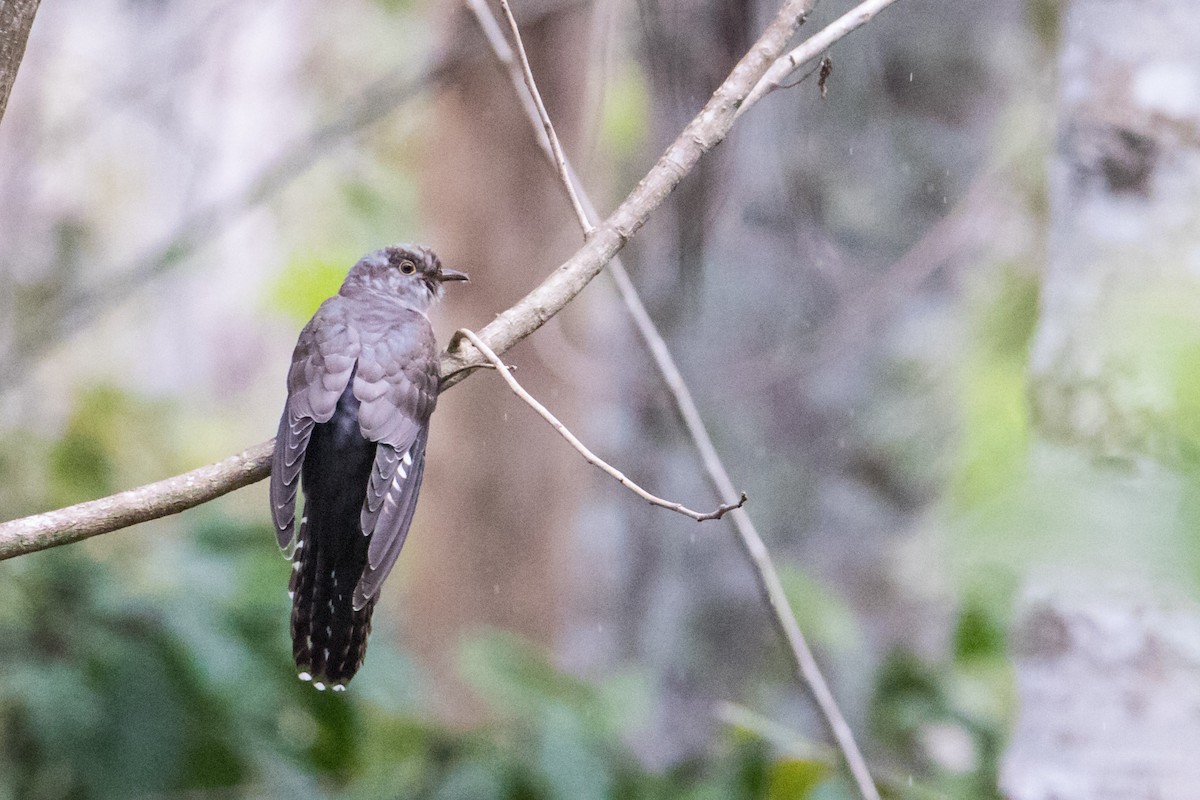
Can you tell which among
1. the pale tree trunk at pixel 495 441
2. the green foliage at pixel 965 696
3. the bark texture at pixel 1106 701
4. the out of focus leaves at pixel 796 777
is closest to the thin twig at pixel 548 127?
the bark texture at pixel 1106 701

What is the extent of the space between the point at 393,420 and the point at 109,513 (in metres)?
0.46

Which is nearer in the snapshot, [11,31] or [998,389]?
[11,31]

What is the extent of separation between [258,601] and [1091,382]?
2.35m

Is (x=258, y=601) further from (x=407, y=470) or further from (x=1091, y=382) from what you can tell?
(x=1091, y=382)

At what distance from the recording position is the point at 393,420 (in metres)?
2.01

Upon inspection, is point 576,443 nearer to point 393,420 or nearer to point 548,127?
point 393,420

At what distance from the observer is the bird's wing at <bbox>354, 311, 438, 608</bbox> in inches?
74.6

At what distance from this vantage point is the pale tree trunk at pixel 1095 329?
266 centimetres

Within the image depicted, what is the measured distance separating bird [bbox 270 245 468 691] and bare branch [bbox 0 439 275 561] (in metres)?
0.11

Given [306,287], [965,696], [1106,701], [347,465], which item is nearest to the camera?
[347,465]

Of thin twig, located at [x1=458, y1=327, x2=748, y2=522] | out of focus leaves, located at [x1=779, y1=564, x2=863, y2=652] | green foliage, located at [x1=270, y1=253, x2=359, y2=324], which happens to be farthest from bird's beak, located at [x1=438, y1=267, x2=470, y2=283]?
green foliage, located at [x1=270, y1=253, x2=359, y2=324]

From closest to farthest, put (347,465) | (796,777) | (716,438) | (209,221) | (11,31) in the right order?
1. (11,31)
2. (347,465)
3. (796,777)
4. (209,221)
5. (716,438)

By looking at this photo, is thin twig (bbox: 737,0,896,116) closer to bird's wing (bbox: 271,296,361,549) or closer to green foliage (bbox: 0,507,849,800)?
bird's wing (bbox: 271,296,361,549)

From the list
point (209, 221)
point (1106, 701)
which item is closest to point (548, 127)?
point (1106, 701)
